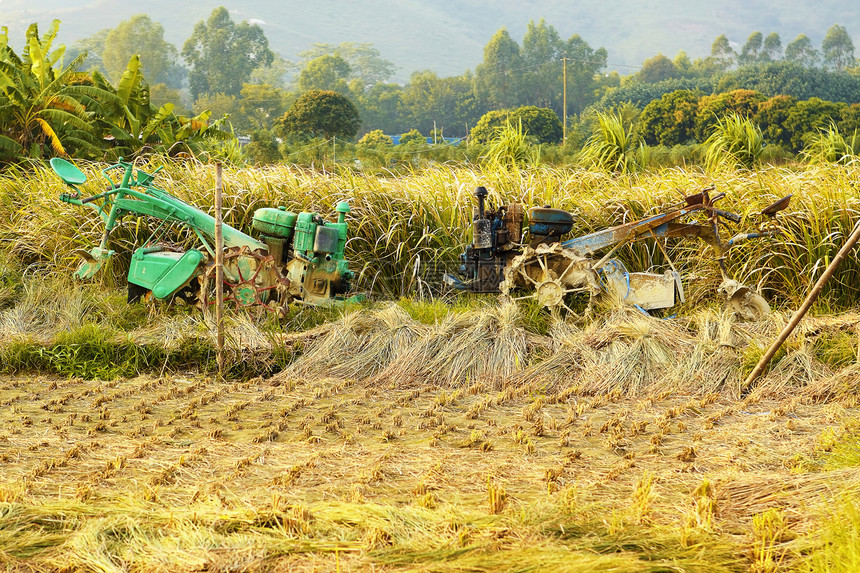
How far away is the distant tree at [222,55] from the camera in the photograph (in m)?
96.8

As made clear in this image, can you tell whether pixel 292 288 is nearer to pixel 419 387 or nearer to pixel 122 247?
pixel 419 387

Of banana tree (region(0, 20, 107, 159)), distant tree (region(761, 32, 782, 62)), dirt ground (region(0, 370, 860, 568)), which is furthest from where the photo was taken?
distant tree (region(761, 32, 782, 62))

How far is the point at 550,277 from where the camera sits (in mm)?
6445

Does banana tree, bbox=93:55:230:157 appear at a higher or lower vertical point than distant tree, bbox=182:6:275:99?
lower

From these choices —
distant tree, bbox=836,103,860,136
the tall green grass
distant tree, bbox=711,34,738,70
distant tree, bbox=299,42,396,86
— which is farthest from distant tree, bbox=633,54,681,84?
the tall green grass

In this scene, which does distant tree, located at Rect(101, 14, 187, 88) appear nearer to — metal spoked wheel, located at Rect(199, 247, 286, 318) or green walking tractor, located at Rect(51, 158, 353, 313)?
green walking tractor, located at Rect(51, 158, 353, 313)

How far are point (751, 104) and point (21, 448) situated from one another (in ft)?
125

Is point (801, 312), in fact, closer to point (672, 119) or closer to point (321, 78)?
point (672, 119)

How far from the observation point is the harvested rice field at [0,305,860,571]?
103 inches

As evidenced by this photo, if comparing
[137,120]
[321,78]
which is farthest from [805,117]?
[321,78]

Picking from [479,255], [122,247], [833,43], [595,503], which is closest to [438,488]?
[595,503]

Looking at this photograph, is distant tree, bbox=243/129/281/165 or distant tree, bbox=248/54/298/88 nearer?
distant tree, bbox=243/129/281/165

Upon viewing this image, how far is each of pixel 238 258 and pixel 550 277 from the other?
2377 mm

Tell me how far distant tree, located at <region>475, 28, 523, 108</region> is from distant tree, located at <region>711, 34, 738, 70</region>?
2599cm
